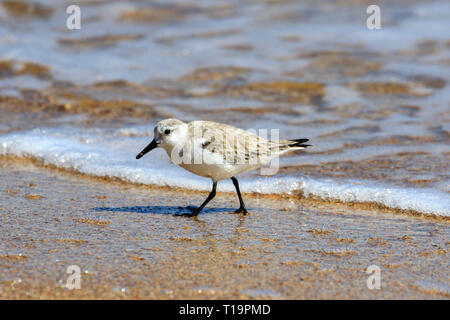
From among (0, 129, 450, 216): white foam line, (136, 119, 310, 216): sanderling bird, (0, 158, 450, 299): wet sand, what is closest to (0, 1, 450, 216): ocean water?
(0, 129, 450, 216): white foam line

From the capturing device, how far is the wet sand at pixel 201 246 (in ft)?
11.4

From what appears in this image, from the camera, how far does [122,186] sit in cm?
561

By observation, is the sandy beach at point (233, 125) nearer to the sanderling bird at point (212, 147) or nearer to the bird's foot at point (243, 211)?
the bird's foot at point (243, 211)

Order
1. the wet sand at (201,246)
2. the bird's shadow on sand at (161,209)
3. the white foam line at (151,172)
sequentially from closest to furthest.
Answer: the wet sand at (201,246)
the bird's shadow on sand at (161,209)
the white foam line at (151,172)

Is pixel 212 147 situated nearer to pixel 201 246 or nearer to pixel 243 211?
pixel 243 211

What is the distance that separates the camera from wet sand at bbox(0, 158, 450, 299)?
3480 millimetres

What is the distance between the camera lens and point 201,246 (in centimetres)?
414

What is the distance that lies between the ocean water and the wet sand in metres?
0.45

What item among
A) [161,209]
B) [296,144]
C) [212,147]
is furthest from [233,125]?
[212,147]

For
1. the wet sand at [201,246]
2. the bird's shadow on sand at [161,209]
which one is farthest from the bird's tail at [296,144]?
the bird's shadow on sand at [161,209]

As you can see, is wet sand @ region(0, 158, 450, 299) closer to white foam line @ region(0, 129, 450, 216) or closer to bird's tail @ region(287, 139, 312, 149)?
white foam line @ region(0, 129, 450, 216)

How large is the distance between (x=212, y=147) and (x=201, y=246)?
0.85 meters

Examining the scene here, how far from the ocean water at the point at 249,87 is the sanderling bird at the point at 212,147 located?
72 cm
